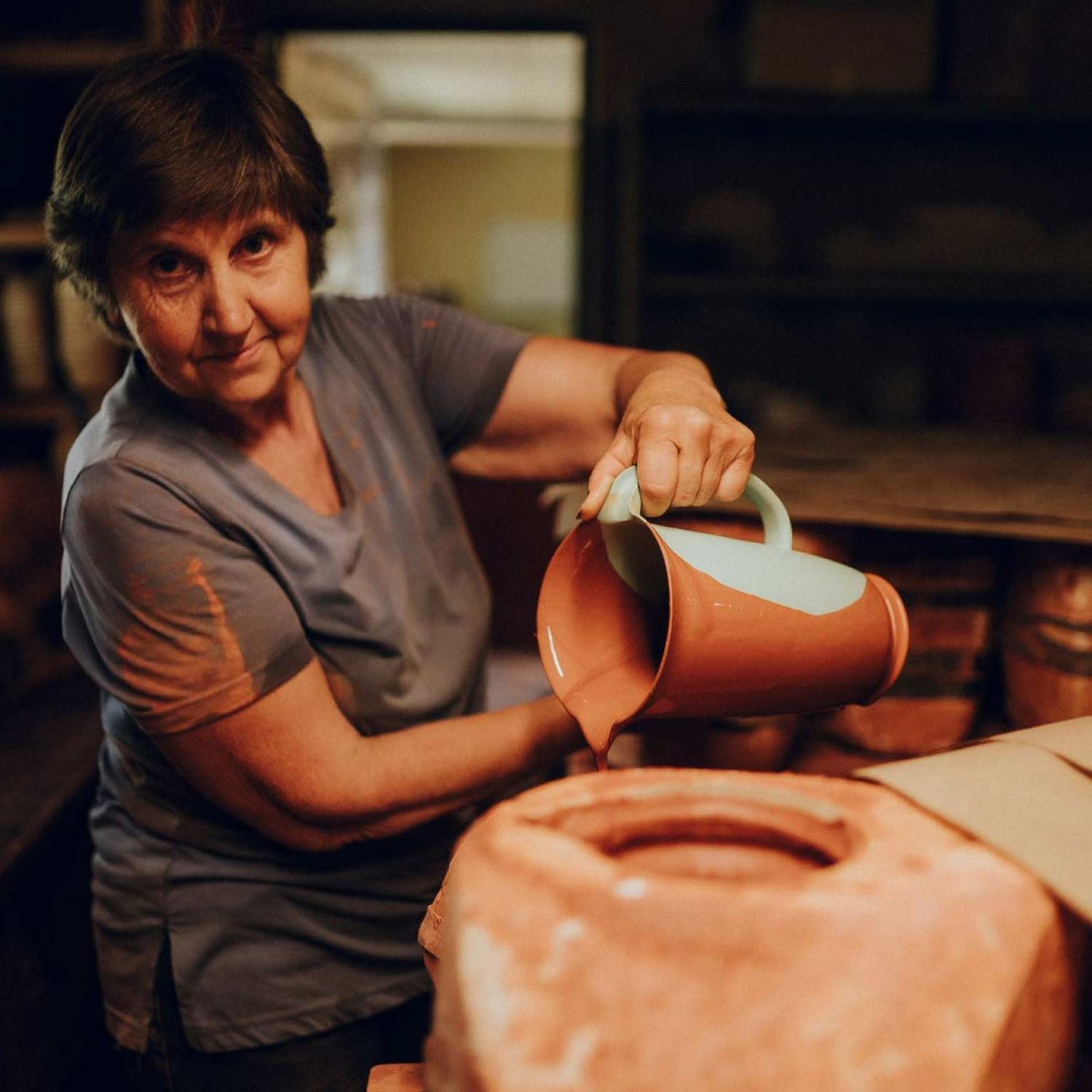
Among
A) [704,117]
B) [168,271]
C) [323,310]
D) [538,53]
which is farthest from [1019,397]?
[538,53]

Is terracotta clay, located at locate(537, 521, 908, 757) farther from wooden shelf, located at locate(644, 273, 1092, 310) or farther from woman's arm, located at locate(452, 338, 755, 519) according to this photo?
wooden shelf, located at locate(644, 273, 1092, 310)

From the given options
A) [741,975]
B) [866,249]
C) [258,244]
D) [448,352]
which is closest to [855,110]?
[866,249]

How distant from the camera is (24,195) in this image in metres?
2.81

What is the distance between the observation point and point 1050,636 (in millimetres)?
1121

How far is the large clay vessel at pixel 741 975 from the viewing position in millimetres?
458

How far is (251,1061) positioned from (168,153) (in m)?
0.98

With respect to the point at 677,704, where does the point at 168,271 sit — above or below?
above

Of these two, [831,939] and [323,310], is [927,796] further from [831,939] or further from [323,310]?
[323,310]

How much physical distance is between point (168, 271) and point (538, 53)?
19.1ft

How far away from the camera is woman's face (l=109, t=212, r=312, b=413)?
3.52 ft

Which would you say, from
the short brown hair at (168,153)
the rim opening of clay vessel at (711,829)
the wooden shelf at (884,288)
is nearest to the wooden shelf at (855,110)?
the wooden shelf at (884,288)

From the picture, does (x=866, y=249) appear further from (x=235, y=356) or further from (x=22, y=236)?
(x=235, y=356)

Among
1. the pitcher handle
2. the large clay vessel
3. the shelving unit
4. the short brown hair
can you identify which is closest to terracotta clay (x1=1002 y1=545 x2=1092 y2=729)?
the pitcher handle

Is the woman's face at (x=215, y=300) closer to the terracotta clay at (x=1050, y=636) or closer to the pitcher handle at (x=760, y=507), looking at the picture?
the pitcher handle at (x=760, y=507)
